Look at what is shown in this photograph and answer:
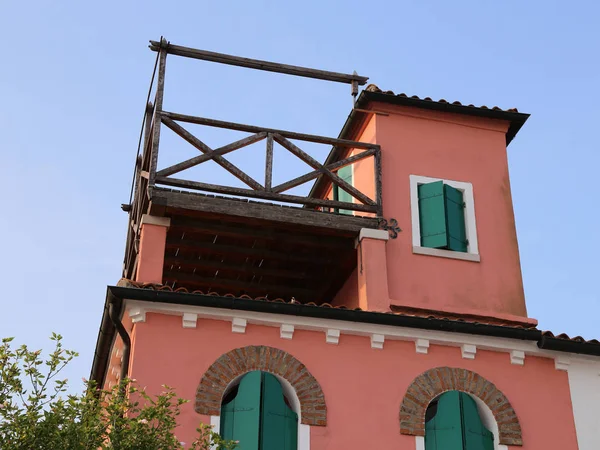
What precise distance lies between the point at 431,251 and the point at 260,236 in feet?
9.44

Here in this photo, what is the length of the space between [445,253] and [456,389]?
2816mm

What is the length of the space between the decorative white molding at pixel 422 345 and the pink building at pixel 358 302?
0.04m

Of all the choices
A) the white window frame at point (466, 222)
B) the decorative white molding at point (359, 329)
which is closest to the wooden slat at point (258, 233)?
the white window frame at point (466, 222)

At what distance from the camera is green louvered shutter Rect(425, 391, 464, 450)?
14164mm

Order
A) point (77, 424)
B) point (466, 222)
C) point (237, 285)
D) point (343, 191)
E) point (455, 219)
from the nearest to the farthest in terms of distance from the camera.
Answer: point (77, 424) < point (455, 219) < point (466, 222) < point (237, 285) < point (343, 191)

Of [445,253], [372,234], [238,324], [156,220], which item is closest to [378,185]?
[372,234]

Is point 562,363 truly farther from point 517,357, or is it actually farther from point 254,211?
point 254,211

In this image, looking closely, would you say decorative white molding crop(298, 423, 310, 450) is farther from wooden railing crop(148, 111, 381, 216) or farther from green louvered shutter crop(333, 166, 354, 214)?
green louvered shutter crop(333, 166, 354, 214)

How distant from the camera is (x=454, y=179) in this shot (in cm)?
1761

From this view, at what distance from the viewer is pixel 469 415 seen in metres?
14.4

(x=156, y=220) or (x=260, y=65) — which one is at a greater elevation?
(x=260, y=65)

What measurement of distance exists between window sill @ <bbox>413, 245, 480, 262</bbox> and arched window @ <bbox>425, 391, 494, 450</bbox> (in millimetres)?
2832

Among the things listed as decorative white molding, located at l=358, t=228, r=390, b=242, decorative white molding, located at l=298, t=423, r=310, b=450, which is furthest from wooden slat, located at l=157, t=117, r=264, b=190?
decorative white molding, located at l=298, t=423, r=310, b=450

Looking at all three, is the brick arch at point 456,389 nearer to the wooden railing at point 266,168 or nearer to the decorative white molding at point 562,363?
the decorative white molding at point 562,363
